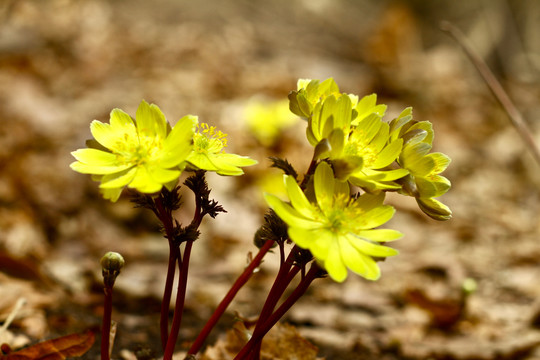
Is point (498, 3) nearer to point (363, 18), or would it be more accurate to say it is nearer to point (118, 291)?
point (363, 18)

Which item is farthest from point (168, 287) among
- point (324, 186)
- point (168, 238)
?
point (324, 186)

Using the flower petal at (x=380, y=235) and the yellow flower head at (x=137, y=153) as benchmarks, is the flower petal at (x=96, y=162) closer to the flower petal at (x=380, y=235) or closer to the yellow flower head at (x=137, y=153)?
the yellow flower head at (x=137, y=153)

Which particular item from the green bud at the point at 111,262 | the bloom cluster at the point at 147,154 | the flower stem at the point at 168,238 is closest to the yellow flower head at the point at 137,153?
the bloom cluster at the point at 147,154

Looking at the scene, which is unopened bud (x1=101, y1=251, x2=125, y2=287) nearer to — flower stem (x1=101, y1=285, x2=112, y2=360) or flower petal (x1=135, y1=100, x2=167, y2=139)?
flower stem (x1=101, y1=285, x2=112, y2=360)

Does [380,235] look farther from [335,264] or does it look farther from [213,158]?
[213,158]

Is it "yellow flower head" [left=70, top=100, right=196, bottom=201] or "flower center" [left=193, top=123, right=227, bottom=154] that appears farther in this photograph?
"flower center" [left=193, top=123, right=227, bottom=154]

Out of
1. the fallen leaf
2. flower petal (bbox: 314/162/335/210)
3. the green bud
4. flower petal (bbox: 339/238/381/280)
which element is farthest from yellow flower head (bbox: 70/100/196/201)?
the fallen leaf

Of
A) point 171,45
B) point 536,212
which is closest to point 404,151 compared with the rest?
point 536,212
